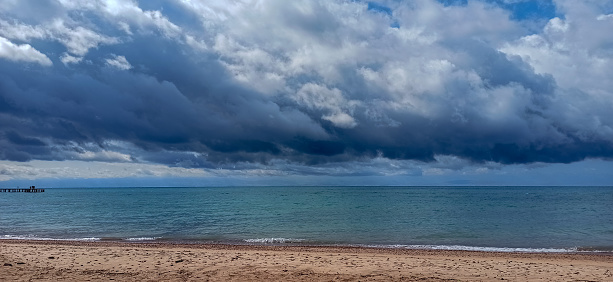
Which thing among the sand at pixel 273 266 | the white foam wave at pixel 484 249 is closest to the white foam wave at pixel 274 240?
the white foam wave at pixel 484 249

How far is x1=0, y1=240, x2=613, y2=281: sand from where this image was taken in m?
16.8

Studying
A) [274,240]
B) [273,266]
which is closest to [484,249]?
[274,240]

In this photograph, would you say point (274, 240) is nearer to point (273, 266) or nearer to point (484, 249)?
point (273, 266)

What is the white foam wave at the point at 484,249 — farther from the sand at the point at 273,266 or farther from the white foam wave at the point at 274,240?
the white foam wave at the point at 274,240

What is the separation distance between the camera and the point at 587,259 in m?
23.9

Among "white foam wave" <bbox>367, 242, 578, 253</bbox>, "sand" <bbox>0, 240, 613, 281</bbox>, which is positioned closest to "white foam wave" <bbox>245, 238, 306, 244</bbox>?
"white foam wave" <bbox>367, 242, 578, 253</bbox>

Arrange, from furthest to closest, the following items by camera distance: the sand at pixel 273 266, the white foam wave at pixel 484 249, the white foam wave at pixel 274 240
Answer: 1. the white foam wave at pixel 274 240
2. the white foam wave at pixel 484 249
3. the sand at pixel 273 266

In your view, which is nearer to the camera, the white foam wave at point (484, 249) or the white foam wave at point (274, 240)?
the white foam wave at point (484, 249)

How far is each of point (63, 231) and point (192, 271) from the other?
29.7 m

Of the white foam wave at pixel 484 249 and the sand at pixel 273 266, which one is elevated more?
the sand at pixel 273 266

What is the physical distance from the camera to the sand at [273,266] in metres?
16.8

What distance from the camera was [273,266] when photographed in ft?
63.6

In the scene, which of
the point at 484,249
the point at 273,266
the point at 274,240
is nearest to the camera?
the point at 273,266

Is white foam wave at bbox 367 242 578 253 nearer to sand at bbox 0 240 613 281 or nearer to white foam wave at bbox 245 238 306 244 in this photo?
sand at bbox 0 240 613 281
